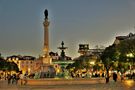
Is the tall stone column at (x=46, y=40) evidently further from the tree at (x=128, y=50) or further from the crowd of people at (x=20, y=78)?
the crowd of people at (x=20, y=78)

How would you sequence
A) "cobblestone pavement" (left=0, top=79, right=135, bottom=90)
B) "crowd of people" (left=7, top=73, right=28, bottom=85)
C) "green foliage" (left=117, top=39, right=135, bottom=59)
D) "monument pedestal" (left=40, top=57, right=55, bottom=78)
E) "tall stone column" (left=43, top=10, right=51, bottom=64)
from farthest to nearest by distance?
"tall stone column" (left=43, top=10, right=51, bottom=64) < "monument pedestal" (left=40, top=57, right=55, bottom=78) < "green foliage" (left=117, top=39, right=135, bottom=59) < "crowd of people" (left=7, top=73, right=28, bottom=85) < "cobblestone pavement" (left=0, top=79, right=135, bottom=90)

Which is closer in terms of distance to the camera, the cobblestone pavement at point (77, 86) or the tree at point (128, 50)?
the cobblestone pavement at point (77, 86)

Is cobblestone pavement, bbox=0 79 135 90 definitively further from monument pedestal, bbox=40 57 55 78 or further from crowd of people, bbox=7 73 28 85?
monument pedestal, bbox=40 57 55 78

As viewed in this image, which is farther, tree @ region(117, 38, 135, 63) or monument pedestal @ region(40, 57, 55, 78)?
monument pedestal @ region(40, 57, 55, 78)

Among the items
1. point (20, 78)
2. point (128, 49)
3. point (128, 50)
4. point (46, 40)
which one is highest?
point (46, 40)

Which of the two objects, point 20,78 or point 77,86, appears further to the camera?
point 20,78

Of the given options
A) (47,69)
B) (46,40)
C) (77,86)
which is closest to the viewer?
(77,86)

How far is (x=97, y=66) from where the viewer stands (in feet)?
484

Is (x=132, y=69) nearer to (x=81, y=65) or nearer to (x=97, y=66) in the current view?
(x=97, y=66)

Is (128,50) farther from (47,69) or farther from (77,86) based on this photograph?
(77,86)

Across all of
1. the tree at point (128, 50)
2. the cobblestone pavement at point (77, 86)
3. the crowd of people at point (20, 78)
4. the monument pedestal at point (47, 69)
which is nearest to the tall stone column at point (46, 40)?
the monument pedestal at point (47, 69)

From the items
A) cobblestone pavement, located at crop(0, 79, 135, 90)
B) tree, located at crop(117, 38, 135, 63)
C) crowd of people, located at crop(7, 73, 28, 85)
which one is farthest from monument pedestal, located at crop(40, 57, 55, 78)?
cobblestone pavement, located at crop(0, 79, 135, 90)

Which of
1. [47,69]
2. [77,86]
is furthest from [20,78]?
[47,69]

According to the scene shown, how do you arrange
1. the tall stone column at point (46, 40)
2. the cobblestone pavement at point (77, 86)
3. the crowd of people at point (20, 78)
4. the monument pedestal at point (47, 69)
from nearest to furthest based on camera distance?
the cobblestone pavement at point (77, 86) → the crowd of people at point (20, 78) → the monument pedestal at point (47, 69) → the tall stone column at point (46, 40)
